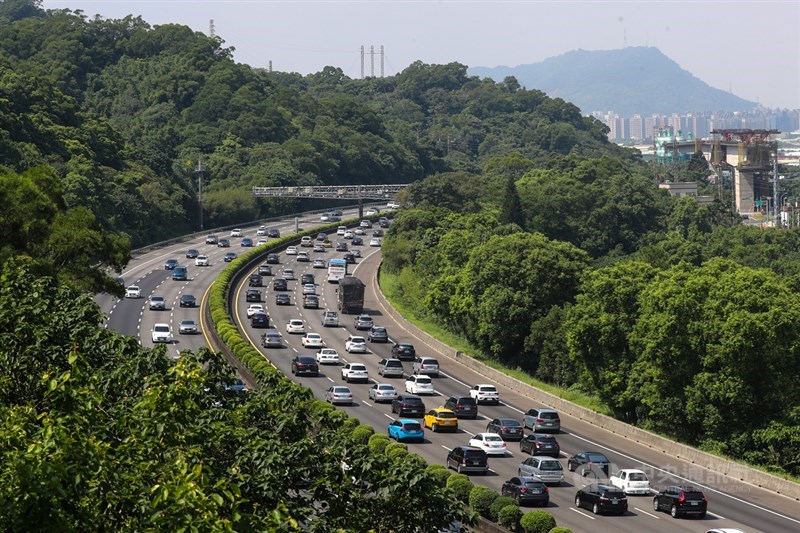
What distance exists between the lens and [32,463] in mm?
18141

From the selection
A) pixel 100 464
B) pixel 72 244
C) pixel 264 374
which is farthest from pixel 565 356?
pixel 100 464

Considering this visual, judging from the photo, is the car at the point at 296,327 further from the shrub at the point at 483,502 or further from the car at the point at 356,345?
the shrub at the point at 483,502

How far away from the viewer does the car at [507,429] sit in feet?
192

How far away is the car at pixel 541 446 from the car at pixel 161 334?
32.0 m

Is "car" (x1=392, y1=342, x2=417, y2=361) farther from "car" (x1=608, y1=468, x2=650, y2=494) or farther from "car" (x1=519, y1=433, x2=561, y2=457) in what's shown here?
"car" (x1=608, y1=468, x2=650, y2=494)

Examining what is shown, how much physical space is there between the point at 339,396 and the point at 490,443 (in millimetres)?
11801

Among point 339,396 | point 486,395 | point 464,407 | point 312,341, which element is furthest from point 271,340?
point 464,407

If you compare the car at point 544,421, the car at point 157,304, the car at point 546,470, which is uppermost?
the car at point 157,304

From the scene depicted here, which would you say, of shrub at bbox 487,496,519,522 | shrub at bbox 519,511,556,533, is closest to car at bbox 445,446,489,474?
shrub at bbox 487,496,519,522

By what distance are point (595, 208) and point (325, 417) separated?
12093 centimetres

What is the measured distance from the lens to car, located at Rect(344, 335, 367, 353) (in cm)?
8356

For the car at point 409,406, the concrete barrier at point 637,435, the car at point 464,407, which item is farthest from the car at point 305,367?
the car at point 464,407

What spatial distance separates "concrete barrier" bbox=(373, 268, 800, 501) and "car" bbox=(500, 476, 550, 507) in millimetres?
11179

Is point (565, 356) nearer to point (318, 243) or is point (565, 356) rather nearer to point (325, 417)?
point (325, 417)
